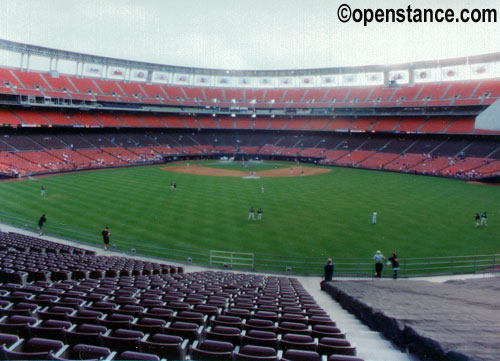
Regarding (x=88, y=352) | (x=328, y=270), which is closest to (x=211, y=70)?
(x=328, y=270)

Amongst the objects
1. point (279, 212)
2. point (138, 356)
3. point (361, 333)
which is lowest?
point (361, 333)

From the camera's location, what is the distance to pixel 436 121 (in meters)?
72.2

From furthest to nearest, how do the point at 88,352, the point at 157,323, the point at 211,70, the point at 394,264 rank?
the point at 211,70 < the point at 394,264 < the point at 157,323 < the point at 88,352

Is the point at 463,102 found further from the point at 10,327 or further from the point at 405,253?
the point at 10,327

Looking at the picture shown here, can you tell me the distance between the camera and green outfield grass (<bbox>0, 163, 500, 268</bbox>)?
22.8m

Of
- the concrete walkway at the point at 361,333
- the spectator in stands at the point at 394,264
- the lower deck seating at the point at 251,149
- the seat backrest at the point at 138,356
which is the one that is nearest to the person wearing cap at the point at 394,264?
the spectator in stands at the point at 394,264

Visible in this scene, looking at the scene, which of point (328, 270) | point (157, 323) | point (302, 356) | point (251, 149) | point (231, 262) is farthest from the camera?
point (251, 149)

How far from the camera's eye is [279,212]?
31562 mm

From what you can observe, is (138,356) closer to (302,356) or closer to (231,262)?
(302,356)

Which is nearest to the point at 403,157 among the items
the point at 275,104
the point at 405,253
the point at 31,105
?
the point at 275,104

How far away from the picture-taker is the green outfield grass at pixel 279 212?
22812 mm

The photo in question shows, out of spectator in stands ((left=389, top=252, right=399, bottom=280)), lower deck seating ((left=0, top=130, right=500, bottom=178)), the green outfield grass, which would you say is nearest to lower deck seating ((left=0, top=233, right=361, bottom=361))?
spectator in stands ((left=389, top=252, right=399, bottom=280))

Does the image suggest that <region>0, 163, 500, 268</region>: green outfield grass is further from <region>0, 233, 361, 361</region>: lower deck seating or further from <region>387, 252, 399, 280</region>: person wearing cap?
<region>0, 233, 361, 361</region>: lower deck seating

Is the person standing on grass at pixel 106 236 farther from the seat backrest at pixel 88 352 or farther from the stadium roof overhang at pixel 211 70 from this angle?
the stadium roof overhang at pixel 211 70
